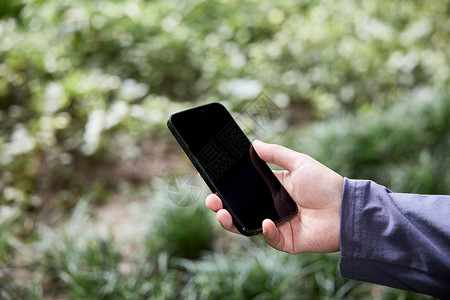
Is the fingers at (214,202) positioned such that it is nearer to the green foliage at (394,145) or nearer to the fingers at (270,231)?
the fingers at (270,231)

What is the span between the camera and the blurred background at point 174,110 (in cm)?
246

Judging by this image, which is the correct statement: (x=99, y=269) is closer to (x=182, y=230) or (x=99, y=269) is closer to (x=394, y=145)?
(x=182, y=230)

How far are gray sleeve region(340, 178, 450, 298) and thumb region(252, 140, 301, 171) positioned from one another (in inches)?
10.4

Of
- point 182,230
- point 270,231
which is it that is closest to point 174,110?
point 182,230

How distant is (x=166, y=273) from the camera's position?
2.53m

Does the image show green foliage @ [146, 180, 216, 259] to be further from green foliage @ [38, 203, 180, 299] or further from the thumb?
the thumb

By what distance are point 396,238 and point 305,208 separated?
413 mm

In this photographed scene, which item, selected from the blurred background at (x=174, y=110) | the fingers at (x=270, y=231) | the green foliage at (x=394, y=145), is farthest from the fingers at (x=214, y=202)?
the green foliage at (x=394, y=145)

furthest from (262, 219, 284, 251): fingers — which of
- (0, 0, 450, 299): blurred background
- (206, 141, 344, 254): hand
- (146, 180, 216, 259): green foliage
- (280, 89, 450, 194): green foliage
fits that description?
(280, 89, 450, 194): green foliage

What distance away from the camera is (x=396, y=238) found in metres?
1.41

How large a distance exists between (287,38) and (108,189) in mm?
3052

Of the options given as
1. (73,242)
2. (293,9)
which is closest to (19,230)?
(73,242)

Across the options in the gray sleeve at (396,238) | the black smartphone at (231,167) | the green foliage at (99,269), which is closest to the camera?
the gray sleeve at (396,238)

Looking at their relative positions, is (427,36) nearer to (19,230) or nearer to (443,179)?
(443,179)
